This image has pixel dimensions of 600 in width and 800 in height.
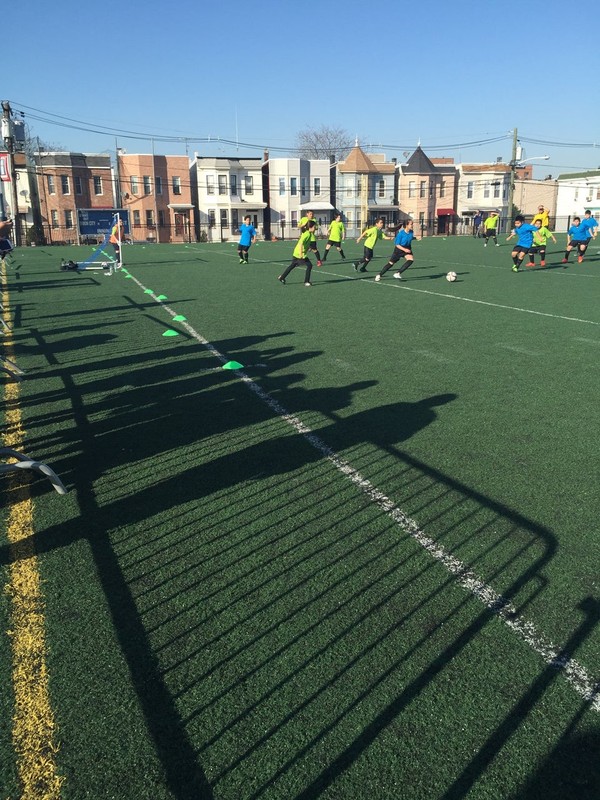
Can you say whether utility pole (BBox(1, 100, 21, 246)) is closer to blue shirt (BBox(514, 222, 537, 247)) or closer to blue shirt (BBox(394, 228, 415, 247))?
blue shirt (BBox(394, 228, 415, 247))

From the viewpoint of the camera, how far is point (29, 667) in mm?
3020

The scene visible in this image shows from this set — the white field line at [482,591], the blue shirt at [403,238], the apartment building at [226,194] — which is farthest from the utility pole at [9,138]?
the white field line at [482,591]

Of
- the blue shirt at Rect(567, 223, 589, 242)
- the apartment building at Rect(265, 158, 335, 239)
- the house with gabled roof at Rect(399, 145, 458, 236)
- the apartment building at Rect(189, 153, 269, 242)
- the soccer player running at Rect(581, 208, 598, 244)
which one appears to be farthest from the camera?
the house with gabled roof at Rect(399, 145, 458, 236)

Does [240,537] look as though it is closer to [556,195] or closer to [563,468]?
[563,468]

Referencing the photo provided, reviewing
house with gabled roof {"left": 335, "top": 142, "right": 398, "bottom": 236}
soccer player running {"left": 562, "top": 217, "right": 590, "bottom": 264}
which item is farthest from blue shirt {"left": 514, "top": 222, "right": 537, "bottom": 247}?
house with gabled roof {"left": 335, "top": 142, "right": 398, "bottom": 236}

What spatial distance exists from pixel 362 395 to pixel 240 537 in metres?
3.60

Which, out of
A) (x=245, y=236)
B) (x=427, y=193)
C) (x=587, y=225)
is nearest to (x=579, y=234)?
(x=587, y=225)

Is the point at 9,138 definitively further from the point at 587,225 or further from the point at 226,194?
the point at 587,225

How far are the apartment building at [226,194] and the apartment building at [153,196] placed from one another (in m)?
2.14

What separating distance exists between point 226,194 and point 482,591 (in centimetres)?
7432

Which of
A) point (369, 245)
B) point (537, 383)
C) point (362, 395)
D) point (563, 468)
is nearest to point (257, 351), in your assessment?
point (362, 395)

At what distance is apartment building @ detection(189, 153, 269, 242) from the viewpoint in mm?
72062

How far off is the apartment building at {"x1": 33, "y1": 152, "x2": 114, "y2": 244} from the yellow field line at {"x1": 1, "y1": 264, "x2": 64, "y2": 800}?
7012cm

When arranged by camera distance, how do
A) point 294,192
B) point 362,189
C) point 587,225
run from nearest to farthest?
point 587,225 → point 294,192 → point 362,189
